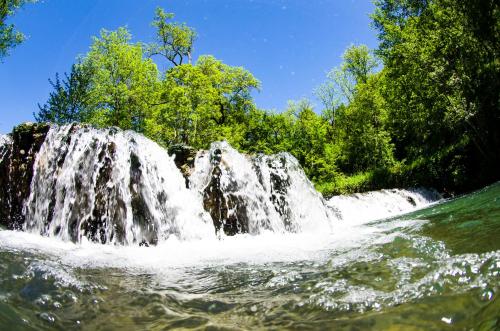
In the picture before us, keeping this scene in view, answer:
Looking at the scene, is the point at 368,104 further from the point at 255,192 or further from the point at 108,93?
the point at 255,192

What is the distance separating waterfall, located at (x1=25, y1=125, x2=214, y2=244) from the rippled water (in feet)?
11.7

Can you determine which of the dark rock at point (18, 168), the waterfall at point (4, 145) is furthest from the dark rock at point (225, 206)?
the waterfall at point (4, 145)

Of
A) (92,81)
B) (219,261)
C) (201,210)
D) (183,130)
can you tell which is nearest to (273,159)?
(201,210)

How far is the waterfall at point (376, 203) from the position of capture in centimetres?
1780

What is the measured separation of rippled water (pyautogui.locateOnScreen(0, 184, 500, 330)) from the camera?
256cm

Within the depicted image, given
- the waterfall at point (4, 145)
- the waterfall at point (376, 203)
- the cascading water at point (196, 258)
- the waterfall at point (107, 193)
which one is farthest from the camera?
the waterfall at point (376, 203)

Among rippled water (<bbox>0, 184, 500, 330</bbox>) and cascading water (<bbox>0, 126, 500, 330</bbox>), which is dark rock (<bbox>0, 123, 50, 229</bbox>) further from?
rippled water (<bbox>0, 184, 500, 330</bbox>)

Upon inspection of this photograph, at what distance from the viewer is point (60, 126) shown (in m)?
10.4

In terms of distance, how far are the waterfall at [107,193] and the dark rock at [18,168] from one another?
0.35m

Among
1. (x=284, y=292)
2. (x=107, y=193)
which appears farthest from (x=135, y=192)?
(x=284, y=292)

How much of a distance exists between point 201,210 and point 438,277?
779 centimetres

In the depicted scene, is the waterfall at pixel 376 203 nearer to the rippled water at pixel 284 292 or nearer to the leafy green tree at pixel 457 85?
the leafy green tree at pixel 457 85

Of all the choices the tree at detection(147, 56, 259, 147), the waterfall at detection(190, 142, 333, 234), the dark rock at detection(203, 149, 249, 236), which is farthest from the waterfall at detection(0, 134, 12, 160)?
the tree at detection(147, 56, 259, 147)

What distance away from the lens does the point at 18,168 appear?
33.3ft
